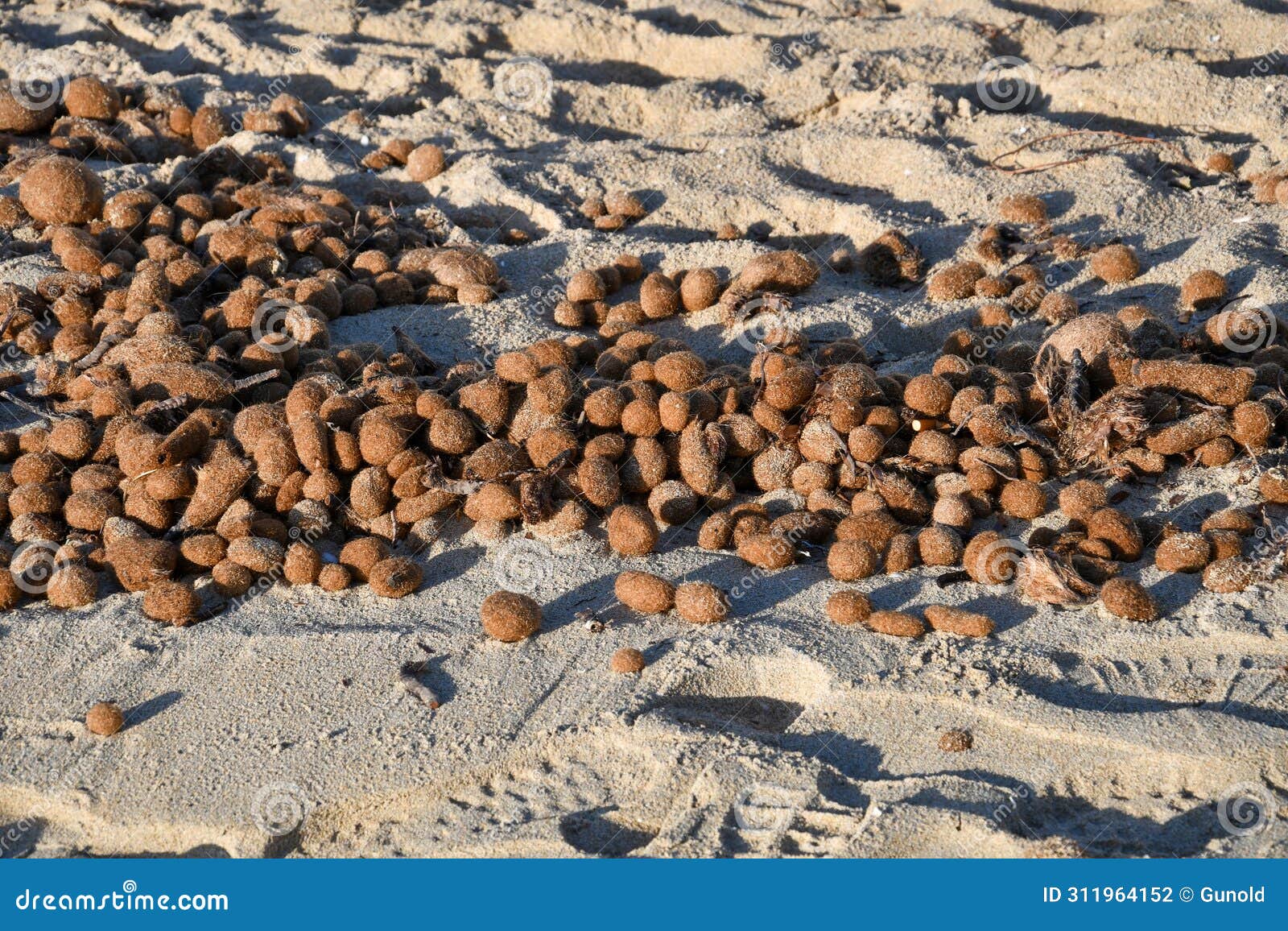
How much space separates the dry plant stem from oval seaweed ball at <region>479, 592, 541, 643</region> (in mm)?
3682

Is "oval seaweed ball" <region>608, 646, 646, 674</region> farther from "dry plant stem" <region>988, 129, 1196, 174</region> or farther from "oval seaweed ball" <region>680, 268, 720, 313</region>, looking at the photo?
"dry plant stem" <region>988, 129, 1196, 174</region>

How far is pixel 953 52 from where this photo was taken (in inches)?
264

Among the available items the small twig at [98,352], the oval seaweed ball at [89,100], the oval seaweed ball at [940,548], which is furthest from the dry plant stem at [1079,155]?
the oval seaweed ball at [89,100]

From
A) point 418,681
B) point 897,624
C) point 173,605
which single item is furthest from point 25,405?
point 897,624

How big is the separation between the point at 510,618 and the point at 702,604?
54cm

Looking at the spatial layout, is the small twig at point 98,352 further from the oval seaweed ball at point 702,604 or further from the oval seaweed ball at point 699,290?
the oval seaweed ball at point 702,604

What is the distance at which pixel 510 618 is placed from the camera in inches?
123

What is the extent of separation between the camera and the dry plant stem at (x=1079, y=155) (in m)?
5.56

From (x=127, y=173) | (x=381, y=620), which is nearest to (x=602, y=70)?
(x=127, y=173)


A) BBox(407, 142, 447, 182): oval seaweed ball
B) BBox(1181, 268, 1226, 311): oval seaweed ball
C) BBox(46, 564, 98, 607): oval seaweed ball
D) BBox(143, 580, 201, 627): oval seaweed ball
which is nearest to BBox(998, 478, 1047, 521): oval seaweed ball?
BBox(1181, 268, 1226, 311): oval seaweed ball

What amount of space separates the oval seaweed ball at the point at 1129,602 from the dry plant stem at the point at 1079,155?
3.08m

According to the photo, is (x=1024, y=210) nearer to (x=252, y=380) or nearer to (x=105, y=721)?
(x=252, y=380)

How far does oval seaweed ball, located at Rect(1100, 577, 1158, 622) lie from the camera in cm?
306

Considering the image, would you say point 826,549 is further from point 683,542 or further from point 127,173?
point 127,173
